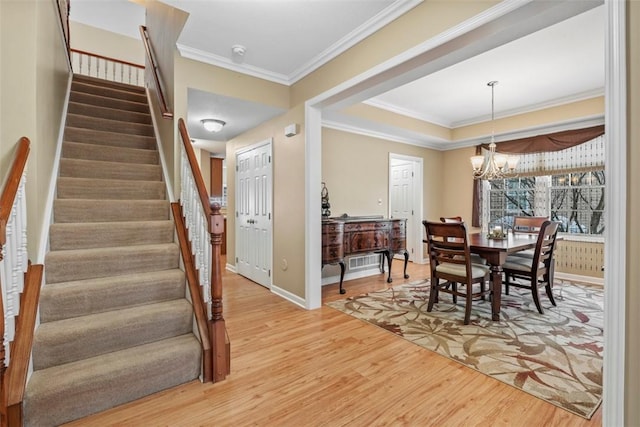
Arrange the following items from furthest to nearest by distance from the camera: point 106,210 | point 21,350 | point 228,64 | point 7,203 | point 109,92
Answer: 1. point 109,92
2. point 228,64
3. point 106,210
4. point 21,350
5. point 7,203

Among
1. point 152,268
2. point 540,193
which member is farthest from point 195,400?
point 540,193

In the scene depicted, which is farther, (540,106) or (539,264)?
(540,106)

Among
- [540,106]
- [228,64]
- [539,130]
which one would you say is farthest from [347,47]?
[539,130]

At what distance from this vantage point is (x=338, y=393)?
6.07 ft

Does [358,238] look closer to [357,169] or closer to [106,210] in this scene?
[357,169]

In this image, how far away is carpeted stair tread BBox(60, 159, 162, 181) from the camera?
279 centimetres

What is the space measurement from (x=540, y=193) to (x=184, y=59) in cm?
574

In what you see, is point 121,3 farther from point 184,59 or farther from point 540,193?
point 540,193

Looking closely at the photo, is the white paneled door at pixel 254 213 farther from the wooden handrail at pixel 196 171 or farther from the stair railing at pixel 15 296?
the stair railing at pixel 15 296

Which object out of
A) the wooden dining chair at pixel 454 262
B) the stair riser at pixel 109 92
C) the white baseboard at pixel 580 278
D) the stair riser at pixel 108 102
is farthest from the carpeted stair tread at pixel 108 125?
the white baseboard at pixel 580 278

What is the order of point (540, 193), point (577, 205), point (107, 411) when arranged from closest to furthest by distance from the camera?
point (107, 411) → point (577, 205) → point (540, 193)

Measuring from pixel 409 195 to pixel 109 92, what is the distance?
543 centimetres

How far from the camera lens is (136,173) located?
121 inches

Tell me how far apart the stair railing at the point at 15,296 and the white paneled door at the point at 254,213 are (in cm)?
255
